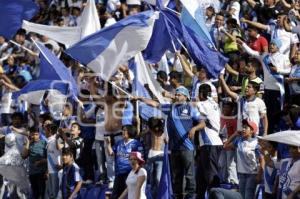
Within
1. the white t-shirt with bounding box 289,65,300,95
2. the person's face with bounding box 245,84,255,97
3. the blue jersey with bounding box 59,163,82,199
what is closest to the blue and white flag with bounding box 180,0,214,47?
the person's face with bounding box 245,84,255,97

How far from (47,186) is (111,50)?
11.0 feet

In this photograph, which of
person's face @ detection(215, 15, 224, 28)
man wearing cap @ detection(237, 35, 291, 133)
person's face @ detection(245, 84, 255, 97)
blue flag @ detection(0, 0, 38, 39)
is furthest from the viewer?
person's face @ detection(215, 15, 224, 28)

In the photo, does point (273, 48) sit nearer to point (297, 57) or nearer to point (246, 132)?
point (297, 57)

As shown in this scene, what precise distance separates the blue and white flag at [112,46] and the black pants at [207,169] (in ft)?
6.07

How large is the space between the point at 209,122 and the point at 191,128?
11.5 inches

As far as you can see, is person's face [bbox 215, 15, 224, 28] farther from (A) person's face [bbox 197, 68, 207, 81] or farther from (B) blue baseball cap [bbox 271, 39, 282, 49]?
(A) person's face [bbox 197, 68, 207, 81]

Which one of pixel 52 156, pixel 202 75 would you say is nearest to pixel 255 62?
pixel 202 75

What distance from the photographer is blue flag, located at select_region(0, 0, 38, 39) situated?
18391mm

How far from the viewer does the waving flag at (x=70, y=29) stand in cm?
1942

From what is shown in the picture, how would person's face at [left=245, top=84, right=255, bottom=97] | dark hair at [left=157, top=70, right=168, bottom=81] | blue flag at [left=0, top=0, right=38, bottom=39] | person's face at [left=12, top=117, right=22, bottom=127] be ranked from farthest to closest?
person's face at [left=12, top=117, right=22, bottom=127]
dark hair at [left=157, top=70, right=168, bottom=81]
blue flag at [left=0, top=0, right=38, bottom=39]
person's face at [left=245, top=84, right=255, bottom=97]

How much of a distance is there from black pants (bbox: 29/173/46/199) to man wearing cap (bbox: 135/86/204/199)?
3.28 metres

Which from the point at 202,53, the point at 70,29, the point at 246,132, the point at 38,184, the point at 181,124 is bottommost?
the point at 38,184

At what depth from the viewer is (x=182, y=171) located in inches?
680

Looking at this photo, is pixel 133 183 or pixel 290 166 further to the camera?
pixel 133 183
